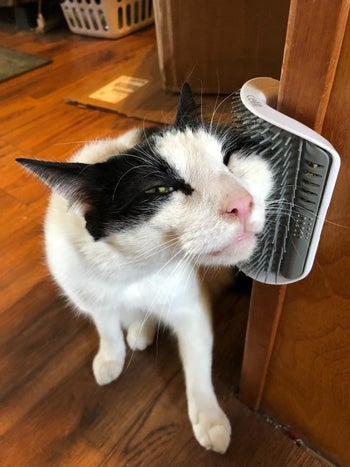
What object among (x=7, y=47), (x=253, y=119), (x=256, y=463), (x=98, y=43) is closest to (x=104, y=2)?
(x=98, y=43)

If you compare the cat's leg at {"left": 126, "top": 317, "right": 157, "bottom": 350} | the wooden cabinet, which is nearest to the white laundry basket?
the cat's leg at {"left": 126, "top": 317, "right": 157, "bottom": 350}

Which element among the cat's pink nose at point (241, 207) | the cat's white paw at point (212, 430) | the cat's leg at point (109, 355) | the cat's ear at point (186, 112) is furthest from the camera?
the cat's leg at point (109, 355)

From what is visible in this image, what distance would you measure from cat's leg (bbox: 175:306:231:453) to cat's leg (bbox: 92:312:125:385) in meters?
0.17

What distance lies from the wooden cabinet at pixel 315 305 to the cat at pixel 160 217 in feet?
0.37

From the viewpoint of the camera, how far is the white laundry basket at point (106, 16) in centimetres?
274

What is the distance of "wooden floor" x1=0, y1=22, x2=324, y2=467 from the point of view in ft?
3.19

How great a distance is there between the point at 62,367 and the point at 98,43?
2421 mm

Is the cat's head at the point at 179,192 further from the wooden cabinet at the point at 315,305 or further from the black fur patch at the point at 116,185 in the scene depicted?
the wooden cabinet at the point at 315,305

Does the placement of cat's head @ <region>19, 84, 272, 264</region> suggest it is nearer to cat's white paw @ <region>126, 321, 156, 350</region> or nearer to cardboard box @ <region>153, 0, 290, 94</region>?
cat's white paw @ <region>126, 321, 156, 350</region>

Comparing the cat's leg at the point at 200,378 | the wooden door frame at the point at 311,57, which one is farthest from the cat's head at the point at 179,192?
the cat's leg at the point at 200,378

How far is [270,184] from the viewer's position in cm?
64

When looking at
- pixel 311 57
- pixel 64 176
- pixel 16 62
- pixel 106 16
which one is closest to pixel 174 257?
pixel 64 176

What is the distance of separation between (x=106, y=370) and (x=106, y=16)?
2.45m

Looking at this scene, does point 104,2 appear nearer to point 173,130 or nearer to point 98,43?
point 98,43
